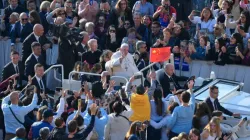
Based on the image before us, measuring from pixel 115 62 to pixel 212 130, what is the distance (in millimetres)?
3294

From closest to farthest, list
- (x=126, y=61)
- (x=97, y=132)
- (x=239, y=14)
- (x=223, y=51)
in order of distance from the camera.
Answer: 1. (x=97, y=132)
2. (x=126, y=61)
3. (x=223, y=51)
4. (x=239, y=14)

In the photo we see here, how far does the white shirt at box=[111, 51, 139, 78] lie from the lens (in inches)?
856

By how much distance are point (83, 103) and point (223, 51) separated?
5.10m

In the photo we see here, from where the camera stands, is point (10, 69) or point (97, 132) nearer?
point (97, 132)

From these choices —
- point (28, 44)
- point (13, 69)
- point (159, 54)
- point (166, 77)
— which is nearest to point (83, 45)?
point (28, 44)

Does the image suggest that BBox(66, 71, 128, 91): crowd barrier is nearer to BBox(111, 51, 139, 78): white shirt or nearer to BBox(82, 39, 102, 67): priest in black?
BBox(111, 51, 139, 78): white shirt

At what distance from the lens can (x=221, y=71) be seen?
24.0 meters

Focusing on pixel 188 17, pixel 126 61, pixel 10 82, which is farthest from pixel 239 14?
pixel 10 82

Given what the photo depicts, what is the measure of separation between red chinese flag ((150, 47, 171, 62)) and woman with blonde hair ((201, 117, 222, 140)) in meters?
3.07

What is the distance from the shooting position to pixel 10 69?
23188mm

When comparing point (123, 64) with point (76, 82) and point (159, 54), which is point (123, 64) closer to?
point (159, 54)

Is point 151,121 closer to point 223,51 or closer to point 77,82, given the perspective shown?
point 77,82

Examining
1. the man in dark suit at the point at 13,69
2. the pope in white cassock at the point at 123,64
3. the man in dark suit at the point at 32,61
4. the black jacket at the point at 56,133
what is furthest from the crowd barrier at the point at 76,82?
the black jacket at the point at 56,133

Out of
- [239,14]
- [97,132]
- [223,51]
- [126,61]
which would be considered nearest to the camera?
[97,132]
